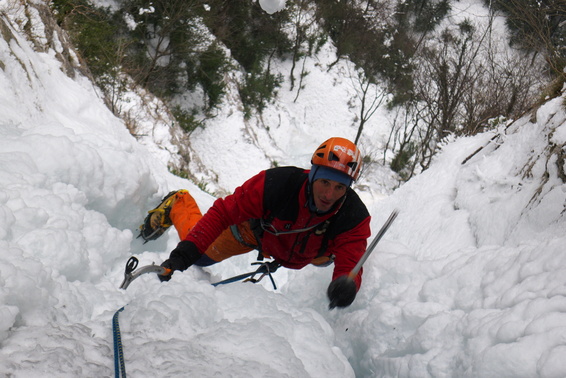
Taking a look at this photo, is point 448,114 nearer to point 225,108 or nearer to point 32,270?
point 225,108

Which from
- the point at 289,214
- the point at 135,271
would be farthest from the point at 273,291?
the point at 135,271

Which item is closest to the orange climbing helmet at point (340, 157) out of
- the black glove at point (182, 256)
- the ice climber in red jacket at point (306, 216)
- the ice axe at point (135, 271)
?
the ice climber in red jacket at point (306, 216)

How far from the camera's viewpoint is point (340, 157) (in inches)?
93.0

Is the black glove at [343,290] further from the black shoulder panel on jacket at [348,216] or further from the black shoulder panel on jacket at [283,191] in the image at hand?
the black shoulder panel on jacket at [283,191]

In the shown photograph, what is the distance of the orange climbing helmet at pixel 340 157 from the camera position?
236 cm

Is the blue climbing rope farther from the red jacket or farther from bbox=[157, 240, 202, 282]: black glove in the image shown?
the red jacket

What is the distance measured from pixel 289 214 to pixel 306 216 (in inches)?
4.2

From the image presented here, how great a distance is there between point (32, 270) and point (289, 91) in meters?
20.8

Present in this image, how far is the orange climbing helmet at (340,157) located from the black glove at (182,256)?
898mm

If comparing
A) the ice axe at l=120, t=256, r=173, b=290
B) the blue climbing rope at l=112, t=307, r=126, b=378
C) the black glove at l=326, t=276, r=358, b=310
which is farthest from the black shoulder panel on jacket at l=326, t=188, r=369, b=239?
the blue climbing rope at l=112, t=307, r=126, b=378

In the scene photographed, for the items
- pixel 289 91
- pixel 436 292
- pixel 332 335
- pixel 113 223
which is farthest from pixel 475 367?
pixel 289 91

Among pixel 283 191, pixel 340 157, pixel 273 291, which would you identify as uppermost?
pixel 340 157

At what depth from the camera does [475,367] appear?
5.05 feet

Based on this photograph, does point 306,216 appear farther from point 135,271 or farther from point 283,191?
point 135,271
